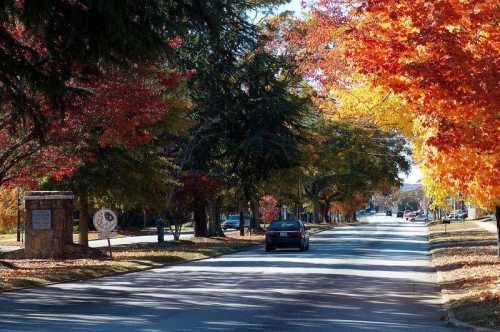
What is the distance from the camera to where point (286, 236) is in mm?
36625

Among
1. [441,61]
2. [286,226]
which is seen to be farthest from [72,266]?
[441,61]

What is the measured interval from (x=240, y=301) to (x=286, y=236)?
1994 centimetres

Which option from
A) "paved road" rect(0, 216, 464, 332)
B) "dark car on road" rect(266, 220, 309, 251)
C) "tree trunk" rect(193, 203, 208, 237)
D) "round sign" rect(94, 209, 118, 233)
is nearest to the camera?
"paved road" rect(0, 216, 464, 332)

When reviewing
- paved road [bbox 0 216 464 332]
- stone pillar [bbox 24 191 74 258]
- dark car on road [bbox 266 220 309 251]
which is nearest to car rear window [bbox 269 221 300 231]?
dark car on road [bbox 266 220 309 251]

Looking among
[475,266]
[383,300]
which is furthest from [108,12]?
[475,266]

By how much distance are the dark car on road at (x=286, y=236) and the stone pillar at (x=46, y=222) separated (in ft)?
33.0

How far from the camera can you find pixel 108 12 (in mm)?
12438

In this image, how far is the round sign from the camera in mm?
28109

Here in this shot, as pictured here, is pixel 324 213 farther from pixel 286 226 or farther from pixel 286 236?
pixel 286 236

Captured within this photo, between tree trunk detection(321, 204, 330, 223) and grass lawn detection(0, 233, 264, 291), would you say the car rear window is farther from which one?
tree trunk detection(321, 204, 330, 223)

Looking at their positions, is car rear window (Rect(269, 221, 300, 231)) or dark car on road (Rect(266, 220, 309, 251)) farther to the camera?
car rear window (Rect(269, 221, 300, 231))

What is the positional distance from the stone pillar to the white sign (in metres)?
1.90

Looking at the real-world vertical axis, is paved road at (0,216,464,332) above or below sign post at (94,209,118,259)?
below

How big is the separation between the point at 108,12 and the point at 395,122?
12.7 m
